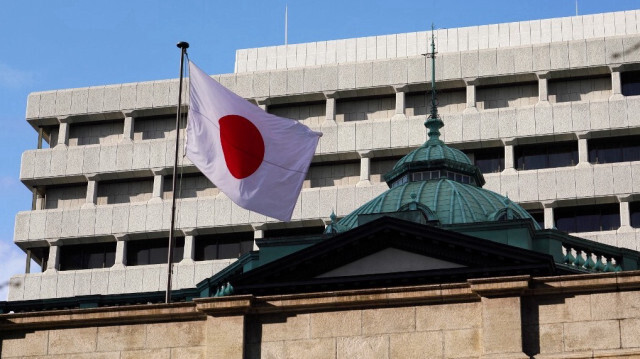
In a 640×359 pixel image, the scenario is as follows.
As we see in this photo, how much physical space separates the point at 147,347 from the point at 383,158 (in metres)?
52.9

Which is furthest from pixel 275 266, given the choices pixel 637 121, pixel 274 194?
pixel 637 121

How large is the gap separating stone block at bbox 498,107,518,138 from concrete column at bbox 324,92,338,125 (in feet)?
29.7

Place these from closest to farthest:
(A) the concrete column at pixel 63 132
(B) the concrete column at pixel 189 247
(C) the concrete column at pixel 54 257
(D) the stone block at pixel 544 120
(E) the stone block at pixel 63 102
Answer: (D) the stone block at pixel 544 120 < (B) the concrete column at pixel 189 247 < (C) the concrete column at pixel 54 257 < (A) the concrete column at pixel 63 132 < (E) the stone block at pixel 63 102

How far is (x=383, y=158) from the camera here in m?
90.6

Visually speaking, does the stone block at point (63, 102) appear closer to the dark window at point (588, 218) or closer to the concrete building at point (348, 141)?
the concrete building at point (348, 141)

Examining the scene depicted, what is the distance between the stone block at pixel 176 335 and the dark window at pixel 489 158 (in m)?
51.5

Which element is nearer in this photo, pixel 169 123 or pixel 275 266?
pixel 275 266

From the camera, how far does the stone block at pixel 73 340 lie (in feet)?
128

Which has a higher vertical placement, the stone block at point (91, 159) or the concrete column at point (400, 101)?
the concrete column at point (400, 101)

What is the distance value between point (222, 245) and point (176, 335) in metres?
54.1

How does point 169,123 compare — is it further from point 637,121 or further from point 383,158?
point 637,121

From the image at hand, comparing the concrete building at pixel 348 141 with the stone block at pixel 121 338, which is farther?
the concrete building at pixel 348 141

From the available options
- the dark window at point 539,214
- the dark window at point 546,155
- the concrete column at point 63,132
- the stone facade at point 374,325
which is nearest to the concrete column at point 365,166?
the dark window at point 546,155

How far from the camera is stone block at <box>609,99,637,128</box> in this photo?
86.2m
